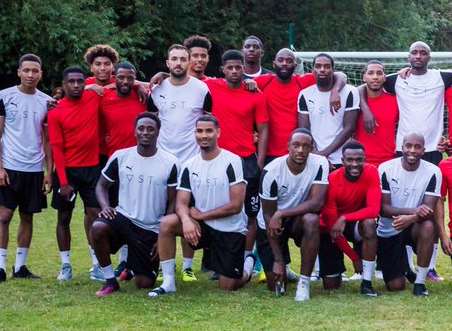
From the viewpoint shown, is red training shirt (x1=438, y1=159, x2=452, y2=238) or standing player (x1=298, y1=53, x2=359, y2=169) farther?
standing player (x1=298, y1=53, x2=359, y2=169)

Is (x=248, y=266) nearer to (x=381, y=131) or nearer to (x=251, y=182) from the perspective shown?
(x=251, y=182)

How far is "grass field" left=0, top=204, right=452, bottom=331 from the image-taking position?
6723 millimetres

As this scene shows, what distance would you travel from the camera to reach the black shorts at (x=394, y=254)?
26.4ft

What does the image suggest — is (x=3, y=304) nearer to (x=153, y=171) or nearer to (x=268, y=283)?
(x=153, y=171)

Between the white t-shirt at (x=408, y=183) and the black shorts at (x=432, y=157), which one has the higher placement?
the black shorts at (x=432, y=157)

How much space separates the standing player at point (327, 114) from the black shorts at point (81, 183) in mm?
2049

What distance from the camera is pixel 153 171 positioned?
8039 millimetres

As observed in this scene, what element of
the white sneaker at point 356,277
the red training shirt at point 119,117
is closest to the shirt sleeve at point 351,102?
the white sneaker at point 356,277

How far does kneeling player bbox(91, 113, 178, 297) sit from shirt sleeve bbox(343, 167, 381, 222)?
1.61 metres

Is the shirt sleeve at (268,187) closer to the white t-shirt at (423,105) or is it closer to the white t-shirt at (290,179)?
the white t-shirt at (290,179)

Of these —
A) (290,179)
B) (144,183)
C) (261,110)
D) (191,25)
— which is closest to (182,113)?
(261,110)

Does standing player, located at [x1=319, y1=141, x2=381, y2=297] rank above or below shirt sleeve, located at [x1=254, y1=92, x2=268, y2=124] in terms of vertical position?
below

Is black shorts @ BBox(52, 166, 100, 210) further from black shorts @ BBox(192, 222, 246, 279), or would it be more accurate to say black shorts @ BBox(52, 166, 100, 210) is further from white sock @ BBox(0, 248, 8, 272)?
black shorts @ BBox(192, 222, 246, 279)

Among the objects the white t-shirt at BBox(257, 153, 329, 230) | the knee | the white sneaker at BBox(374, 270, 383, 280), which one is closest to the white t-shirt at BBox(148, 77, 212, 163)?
the white t-shirt at BBox(257, 153, 329, 230)
